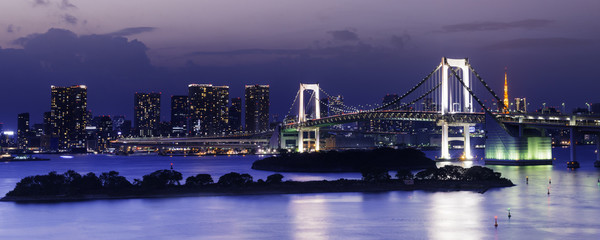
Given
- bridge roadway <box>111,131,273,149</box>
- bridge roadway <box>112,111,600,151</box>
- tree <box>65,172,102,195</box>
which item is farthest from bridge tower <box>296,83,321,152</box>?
tree <box>65,172,102,195</box>

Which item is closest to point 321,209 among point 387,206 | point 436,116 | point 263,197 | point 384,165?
point 387,206

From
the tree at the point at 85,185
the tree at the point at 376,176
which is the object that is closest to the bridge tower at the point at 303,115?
the tree at the point at 376,176

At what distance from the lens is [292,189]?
42.4m

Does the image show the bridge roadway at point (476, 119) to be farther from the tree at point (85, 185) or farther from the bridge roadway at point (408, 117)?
the tree at point (85, 185)

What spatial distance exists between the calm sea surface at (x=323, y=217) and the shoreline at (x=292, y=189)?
95cm

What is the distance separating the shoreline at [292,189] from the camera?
38.2 m

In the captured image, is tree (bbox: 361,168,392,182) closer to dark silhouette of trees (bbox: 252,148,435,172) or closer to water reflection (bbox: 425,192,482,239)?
water reflection (bbox: 425,192,482,239)

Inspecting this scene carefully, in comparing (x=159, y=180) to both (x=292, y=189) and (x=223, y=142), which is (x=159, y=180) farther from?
(x=223, y=142)

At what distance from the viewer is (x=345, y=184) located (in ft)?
144

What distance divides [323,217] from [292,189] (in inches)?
413

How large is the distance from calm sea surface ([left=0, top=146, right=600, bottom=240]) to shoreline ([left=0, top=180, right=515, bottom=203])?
0.95 meters

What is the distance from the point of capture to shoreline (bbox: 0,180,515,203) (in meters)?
38.2

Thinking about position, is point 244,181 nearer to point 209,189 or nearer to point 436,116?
point 209,189

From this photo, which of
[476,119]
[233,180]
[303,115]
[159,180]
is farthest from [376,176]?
[303,115]
